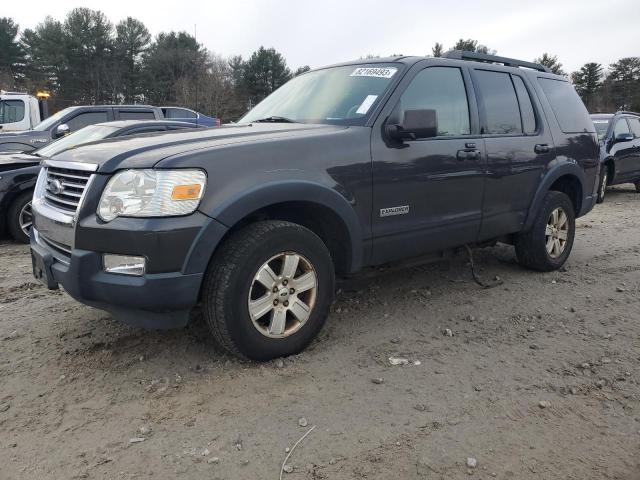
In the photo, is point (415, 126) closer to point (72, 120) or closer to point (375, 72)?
point (375, 72)

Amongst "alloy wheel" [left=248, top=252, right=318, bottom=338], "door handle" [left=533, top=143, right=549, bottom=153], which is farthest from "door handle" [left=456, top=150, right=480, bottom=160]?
"alloy wheel" [left=248, top=252, right=318, bottom=338]

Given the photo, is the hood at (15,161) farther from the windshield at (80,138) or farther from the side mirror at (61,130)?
the side mirror at (61,130)

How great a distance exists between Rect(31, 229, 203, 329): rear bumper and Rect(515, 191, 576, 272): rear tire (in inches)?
133

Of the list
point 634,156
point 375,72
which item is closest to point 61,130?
point 375,72

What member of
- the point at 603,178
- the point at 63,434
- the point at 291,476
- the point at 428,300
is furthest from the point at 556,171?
the point at 603,178

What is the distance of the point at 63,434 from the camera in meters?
2.43

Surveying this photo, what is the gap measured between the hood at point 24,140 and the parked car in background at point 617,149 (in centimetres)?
1048

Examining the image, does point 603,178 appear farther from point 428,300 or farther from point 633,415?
point 633,415

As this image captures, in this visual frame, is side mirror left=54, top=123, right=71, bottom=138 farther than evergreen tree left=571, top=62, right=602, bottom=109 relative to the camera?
No

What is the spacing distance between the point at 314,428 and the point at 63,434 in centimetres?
117

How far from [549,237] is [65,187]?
166 inches

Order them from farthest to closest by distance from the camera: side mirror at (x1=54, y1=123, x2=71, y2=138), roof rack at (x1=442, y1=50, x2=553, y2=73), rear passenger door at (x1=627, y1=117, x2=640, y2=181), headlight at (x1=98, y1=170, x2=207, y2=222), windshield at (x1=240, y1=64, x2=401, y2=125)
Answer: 1. rear passenger door at (x1=627, y1=117, x2=640, y2=181)
2. side mirror at (x1=54, y1=123, x2=71, y2=138)
3. roof rack at (x1=442, y1=50, x2=553, y2=73)
4. windshield at (x1=240, y1=64, x2=401, y2=125)
5. headlight at (x1=98, y1=170, x2=207, y2=222)

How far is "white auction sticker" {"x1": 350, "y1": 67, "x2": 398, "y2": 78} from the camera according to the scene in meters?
3.71

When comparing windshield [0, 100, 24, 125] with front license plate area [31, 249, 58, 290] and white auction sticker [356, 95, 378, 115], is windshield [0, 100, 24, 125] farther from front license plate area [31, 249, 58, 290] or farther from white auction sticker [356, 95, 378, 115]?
white auction sticker [356, 95, 378, 115]
